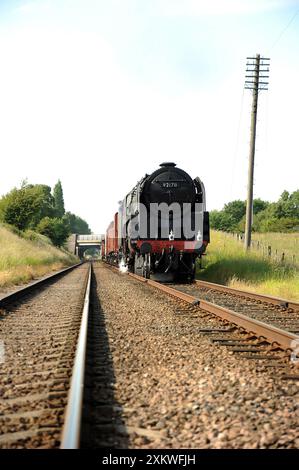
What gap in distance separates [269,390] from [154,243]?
11322 millimetres

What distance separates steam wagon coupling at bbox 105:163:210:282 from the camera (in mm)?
14781

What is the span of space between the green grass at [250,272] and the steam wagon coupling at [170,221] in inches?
66.7

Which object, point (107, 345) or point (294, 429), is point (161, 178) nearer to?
point (107, 345)

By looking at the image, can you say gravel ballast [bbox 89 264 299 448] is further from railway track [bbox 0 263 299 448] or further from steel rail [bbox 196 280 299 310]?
steel rail [bbox 196 280 299 310]

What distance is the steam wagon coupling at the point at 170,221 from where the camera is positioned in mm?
14781

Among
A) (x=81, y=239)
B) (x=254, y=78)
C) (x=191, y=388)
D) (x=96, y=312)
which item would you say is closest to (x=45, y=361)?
(x=191, y=388)

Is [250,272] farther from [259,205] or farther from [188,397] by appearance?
[259,205]

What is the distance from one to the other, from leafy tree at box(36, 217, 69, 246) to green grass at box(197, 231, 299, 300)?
49.5 meters

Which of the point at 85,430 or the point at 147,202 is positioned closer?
the point at 85,430

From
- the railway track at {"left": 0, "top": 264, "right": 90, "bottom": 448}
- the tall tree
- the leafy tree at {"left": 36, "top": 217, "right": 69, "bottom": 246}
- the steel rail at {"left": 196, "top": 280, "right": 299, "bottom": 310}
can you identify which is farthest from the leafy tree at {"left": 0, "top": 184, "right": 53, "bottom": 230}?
the tall tree

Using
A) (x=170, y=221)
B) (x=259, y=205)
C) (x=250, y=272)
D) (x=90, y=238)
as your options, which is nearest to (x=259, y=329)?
(x=170, y=221)

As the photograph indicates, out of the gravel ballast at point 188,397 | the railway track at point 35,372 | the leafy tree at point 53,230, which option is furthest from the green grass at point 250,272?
the leafy tree at point 53,230

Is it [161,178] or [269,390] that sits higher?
[161,178]

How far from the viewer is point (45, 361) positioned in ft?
14.8
